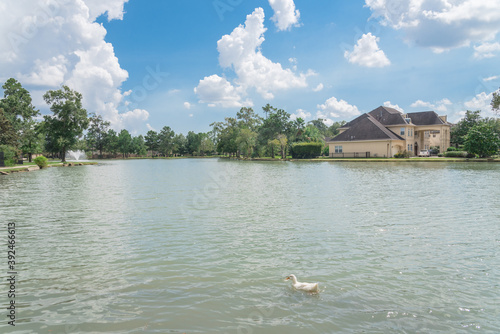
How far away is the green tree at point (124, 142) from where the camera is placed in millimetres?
144750

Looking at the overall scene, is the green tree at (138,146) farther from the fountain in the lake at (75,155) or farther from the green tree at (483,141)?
the green tree at (483,141)

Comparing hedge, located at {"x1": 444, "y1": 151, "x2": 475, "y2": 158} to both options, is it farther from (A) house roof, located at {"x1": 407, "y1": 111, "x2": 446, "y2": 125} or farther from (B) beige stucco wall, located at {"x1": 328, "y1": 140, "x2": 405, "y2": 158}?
(A) house roof, located at {"x1": 407, "y1": 111, "x2": 446, "y2": 125}

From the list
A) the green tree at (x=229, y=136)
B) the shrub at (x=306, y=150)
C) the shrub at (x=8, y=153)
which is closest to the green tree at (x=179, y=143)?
the green tree at (x=229, y=136)

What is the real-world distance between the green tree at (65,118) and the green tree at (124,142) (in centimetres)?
7237

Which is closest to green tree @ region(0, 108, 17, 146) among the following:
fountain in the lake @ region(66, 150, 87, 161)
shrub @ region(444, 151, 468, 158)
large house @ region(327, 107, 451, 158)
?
large house @ region(327, 107, 451, 158)

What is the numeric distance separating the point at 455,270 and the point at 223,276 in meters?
5.54

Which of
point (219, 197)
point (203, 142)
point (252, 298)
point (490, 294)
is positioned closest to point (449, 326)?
point (490, 294)

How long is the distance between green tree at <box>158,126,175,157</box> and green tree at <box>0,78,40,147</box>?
88643 mm

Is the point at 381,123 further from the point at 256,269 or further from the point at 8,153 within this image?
the point at 256,269

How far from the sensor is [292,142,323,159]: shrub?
78.4 m

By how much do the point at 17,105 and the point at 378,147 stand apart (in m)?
71.4

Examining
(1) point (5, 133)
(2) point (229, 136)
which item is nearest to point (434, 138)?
(2) point (229, 136)

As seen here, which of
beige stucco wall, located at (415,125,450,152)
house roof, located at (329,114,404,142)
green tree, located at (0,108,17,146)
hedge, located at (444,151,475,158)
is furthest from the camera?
beige stucco wall, located at (415,125,450,152)

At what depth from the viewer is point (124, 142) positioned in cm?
14538
